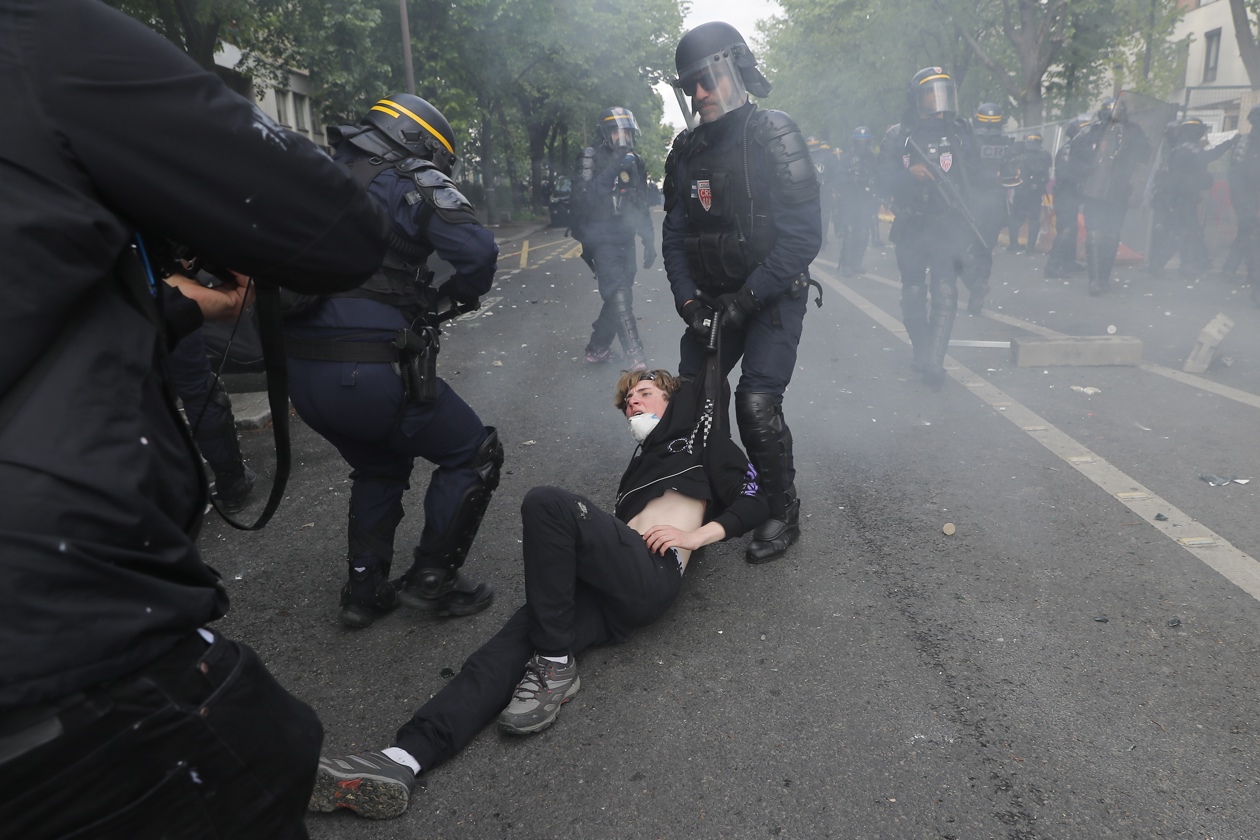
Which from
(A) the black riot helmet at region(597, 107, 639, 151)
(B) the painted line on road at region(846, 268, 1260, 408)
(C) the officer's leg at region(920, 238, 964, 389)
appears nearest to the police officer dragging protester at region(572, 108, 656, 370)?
(A) the black riot helmet at region(597, 107, 639, 151)

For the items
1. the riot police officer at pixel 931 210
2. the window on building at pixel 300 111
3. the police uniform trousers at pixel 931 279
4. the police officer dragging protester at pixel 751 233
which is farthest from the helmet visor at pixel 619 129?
the window on building at pixel 300 111

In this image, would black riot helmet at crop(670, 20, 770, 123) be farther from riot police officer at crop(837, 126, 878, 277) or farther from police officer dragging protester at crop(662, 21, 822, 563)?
riot police officer at crop(837, 126, 878, 277)

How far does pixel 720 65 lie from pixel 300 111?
3816cm

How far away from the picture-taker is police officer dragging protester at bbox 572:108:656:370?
738 centimetres

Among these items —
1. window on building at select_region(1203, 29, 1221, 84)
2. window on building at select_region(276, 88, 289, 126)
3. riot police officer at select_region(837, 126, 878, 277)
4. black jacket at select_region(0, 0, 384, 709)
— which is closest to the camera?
black jacket at select_region(0, 0, 384, 709)

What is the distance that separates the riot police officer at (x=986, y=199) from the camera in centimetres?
770

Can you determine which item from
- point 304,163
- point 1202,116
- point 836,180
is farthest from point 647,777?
point 1202,116

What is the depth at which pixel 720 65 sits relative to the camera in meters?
3.65

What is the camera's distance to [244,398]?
244 inches

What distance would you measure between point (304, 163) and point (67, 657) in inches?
24.0

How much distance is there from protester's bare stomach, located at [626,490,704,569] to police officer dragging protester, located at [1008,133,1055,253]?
12.3 metres

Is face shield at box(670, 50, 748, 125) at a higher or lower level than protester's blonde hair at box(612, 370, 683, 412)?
higher

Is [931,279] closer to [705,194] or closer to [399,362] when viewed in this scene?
[705,194]

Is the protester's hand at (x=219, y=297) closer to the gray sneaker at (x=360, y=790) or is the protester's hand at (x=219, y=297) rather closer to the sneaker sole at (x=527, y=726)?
the gray sneaker at (x=360, y=790)
